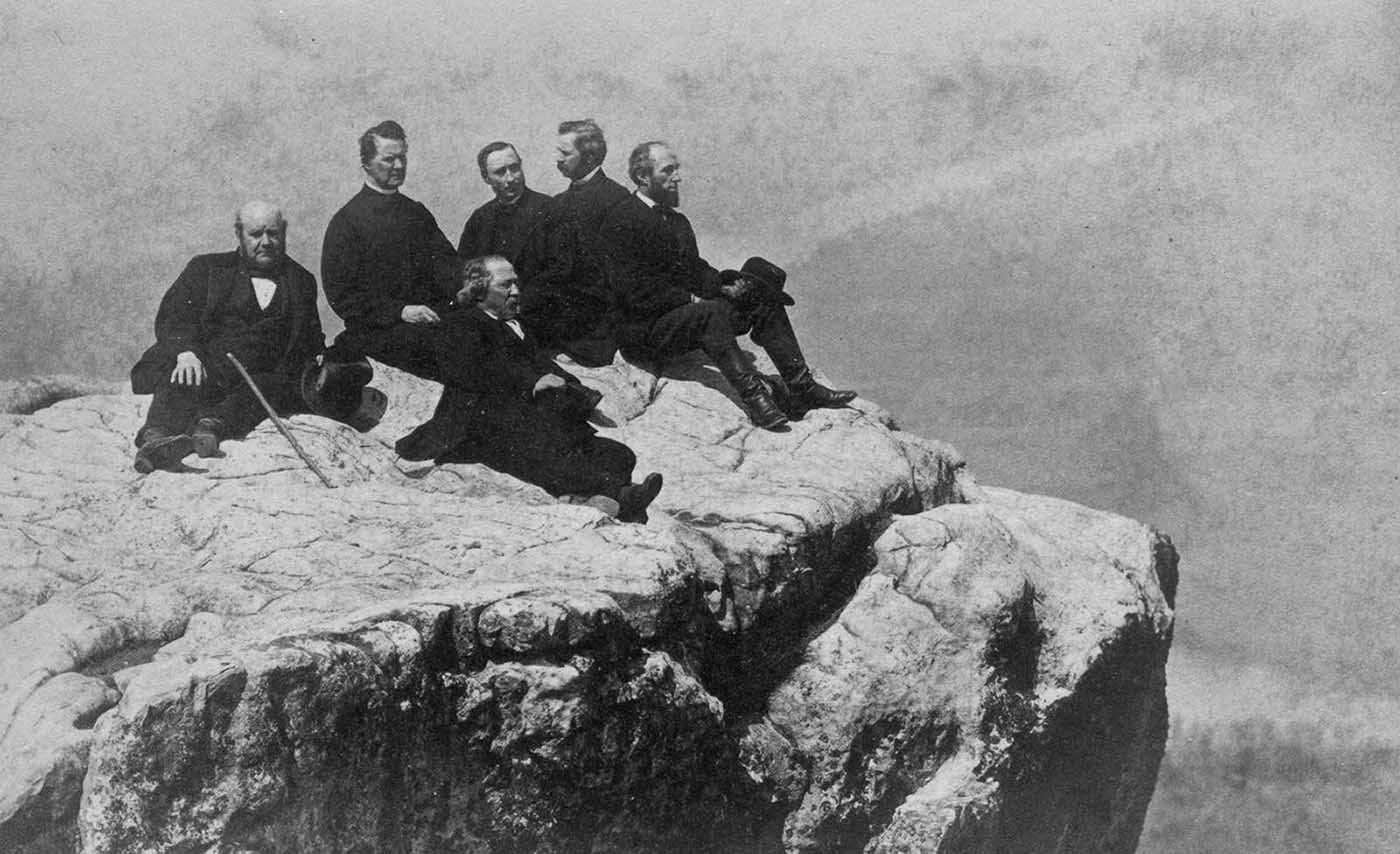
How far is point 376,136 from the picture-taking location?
9.84 m

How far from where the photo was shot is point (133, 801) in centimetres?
668

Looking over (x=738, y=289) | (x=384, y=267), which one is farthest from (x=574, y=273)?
(x=384, y=267)

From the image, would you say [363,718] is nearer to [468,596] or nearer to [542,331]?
[468,596]

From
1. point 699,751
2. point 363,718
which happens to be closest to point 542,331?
point 699,751

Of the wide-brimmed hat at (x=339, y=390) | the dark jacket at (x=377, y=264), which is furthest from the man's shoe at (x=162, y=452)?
the dark jacket at (x=377, y=264)

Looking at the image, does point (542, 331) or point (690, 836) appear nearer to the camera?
point (690, 836)

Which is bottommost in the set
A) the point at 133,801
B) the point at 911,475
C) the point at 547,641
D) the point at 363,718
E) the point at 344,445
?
the point at 133,801

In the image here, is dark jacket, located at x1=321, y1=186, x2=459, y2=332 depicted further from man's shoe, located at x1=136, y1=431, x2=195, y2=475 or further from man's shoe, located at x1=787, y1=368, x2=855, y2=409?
man's shoe, located at x1=787, y1=368, x2=855, y2=409

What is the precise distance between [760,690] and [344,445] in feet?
8.02

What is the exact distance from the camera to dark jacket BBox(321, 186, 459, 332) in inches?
389

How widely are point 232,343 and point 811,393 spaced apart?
3206 mm

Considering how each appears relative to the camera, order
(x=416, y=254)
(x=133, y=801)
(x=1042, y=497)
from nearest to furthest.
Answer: (x=133, y=801) < (x=416, y=254) < (x=1042, y=497)

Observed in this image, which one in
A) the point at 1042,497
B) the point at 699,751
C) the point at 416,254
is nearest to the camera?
the point at 699,751

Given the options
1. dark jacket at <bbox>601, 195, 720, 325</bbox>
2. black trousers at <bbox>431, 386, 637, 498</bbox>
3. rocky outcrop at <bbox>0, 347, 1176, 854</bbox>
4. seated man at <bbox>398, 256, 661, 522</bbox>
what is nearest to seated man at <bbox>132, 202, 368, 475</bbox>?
rocky outcrop at <bbox>0, 347, 1176, 854</bbox>
